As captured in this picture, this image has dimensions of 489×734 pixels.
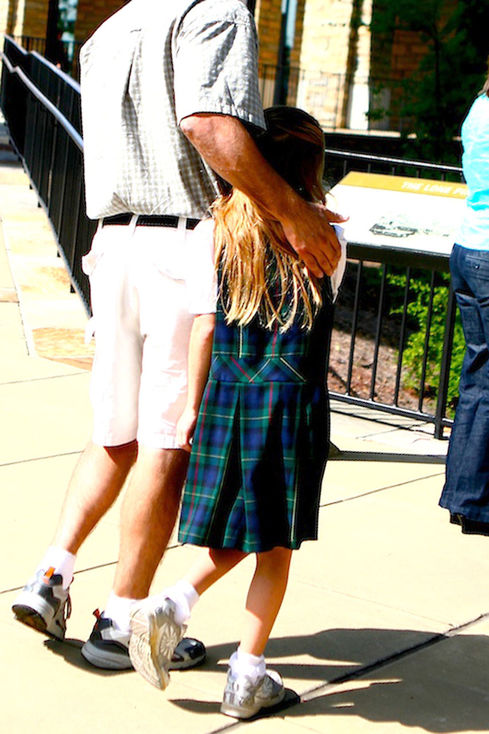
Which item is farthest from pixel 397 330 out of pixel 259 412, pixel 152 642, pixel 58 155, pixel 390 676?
pixel 152 642

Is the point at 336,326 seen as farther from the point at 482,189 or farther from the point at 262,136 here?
the point at 262,136

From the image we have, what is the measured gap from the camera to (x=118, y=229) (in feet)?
10.2

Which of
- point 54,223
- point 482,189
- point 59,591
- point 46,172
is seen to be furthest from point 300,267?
point 46,172

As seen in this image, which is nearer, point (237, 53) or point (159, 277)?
point (237, 53)

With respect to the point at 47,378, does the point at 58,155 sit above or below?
above

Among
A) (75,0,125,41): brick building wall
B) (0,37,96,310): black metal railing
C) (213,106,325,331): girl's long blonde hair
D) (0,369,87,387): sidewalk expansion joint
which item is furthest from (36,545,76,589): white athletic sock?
(75,0,125,41): brick building wall

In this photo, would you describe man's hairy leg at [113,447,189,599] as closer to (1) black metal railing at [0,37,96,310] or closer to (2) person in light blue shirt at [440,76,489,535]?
(2) person in light blue shirt at [440,76,489,535]

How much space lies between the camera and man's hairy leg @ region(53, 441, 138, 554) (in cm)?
316

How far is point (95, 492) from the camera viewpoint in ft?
10.4

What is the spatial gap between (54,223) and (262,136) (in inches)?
268

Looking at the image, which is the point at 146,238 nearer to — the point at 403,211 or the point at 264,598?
the point at 264,598

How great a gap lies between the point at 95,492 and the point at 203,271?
748mm

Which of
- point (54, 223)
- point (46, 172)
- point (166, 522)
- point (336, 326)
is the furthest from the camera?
point (336, 326)

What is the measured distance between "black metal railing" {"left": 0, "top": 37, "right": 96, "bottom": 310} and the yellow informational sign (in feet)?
5.90
